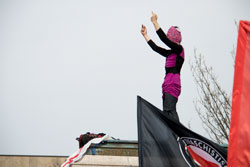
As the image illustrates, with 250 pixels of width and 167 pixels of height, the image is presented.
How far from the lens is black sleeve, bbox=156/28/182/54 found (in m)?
6.63

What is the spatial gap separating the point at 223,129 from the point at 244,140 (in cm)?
1682

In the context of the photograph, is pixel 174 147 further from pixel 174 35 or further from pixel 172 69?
pixel 174 35

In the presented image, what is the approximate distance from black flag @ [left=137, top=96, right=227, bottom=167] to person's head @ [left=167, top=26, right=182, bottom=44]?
2.50 metres

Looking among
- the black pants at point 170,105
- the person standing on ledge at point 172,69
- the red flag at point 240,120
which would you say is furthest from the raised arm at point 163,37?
the red flag at point 240,120

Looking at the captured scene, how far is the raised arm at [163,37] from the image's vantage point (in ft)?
21.6

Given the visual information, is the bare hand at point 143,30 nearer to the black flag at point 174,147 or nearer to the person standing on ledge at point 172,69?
the person standing on ledge at point 172,69

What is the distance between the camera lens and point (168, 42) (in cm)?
679

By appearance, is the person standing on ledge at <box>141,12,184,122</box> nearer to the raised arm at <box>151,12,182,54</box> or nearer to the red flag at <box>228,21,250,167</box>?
the raised arm at <box>151,12,182,54</box>

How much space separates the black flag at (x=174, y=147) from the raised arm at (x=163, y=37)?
2.08 meters

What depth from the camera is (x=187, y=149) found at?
15.2 ft

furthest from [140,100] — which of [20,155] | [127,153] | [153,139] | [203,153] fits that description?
[20,155]

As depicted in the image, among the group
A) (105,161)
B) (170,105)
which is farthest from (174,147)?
(105,161)

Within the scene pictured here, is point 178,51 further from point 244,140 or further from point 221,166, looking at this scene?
point 244,140

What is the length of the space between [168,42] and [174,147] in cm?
244
